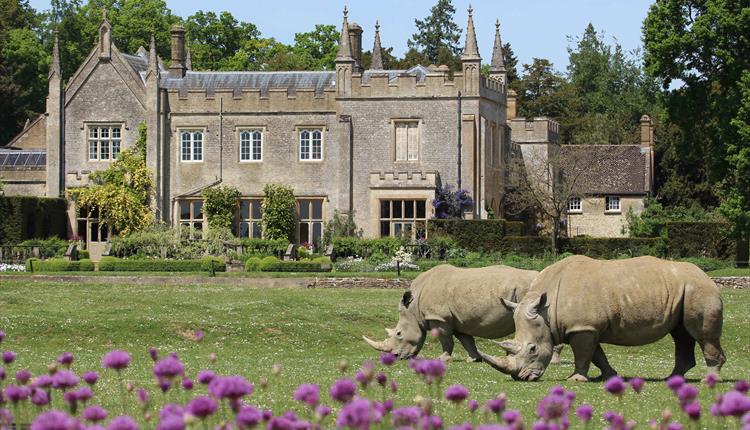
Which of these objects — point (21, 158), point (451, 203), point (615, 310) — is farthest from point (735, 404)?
point (21, 158)

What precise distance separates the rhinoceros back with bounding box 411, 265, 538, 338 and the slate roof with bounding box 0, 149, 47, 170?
4322 cm

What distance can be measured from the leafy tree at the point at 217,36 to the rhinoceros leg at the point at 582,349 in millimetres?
76346

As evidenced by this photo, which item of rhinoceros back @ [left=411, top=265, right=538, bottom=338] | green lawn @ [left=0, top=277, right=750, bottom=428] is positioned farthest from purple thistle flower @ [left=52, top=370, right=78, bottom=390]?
rhinoceros back @ [left=411, top=265, right=538, bottom=338]

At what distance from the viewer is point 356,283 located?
40.4 metres

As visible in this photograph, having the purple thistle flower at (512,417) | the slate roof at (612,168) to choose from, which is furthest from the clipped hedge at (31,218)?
the purple thistle flower at (512,417)

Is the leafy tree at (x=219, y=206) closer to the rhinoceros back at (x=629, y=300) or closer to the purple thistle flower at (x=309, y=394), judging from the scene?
the rhinoceros back at (x=629, y=300)

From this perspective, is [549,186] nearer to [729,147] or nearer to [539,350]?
[729,147]

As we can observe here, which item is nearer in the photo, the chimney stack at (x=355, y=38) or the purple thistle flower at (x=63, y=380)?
the purple thistle flower at (x=63, y=380)

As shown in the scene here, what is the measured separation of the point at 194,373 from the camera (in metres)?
17.9

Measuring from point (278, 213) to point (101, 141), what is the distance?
29.1 feet

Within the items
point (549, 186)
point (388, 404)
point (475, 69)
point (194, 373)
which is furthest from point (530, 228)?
point (388, 404)

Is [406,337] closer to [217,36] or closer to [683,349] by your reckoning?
[683,349]

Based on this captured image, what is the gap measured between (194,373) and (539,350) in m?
4.39

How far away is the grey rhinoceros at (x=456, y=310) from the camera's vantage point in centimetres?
2086
